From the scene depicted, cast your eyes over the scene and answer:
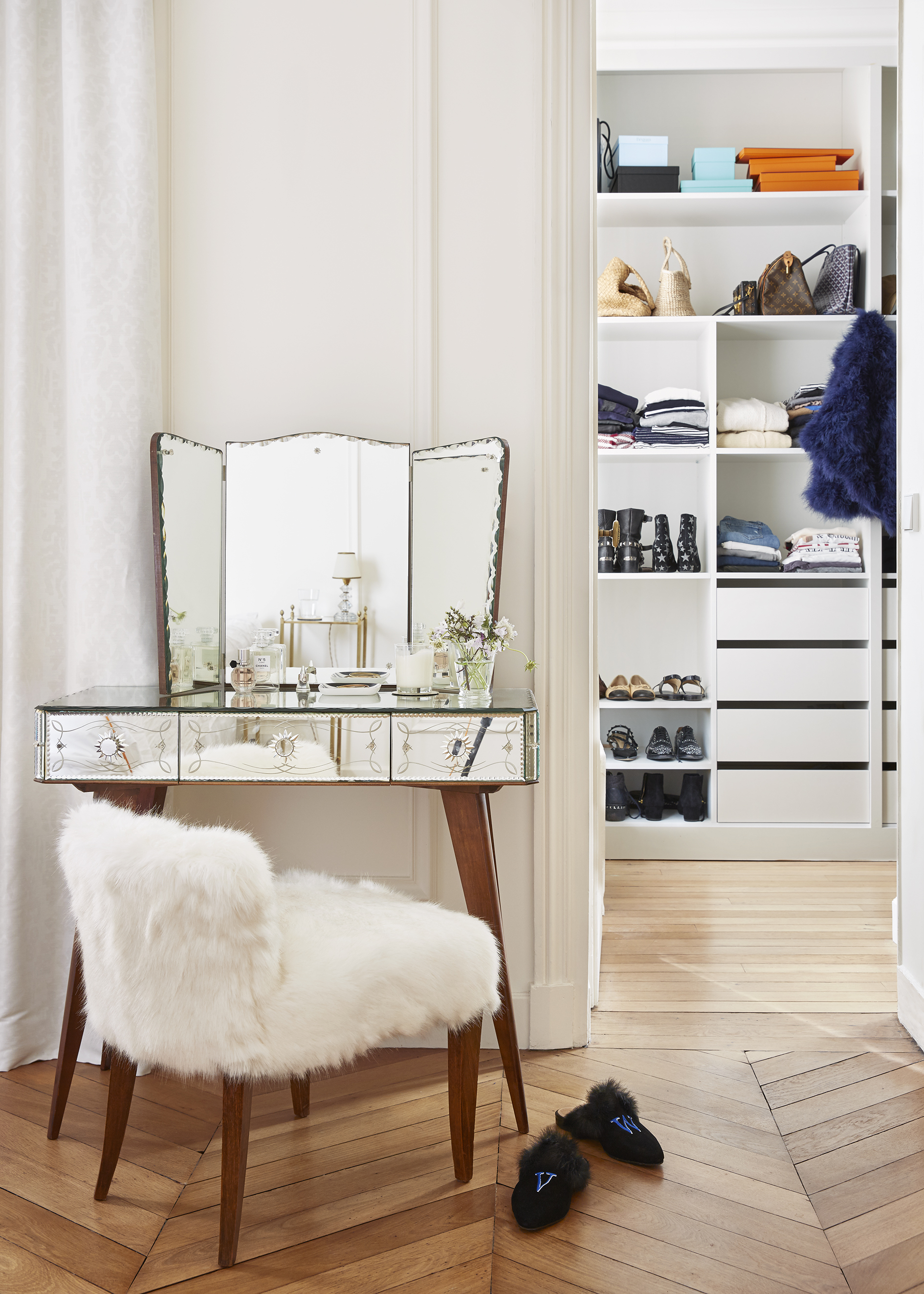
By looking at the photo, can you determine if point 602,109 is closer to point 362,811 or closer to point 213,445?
point 213,445

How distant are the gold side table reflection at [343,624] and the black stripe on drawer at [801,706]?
1957 millimetres

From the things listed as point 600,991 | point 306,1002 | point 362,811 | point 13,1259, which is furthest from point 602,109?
point 13,1259

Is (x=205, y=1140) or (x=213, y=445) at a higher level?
(x=213, y=445)

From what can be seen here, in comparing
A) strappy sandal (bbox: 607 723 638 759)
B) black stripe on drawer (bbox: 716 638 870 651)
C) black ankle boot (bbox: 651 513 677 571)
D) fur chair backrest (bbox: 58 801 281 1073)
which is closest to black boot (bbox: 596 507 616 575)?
black ankle boot (bbox: 651 513 677 571)

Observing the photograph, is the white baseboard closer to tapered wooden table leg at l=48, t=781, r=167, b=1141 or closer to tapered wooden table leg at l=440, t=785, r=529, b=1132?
tapered wooden table leg at l=440, t=785, r=529, b=1132

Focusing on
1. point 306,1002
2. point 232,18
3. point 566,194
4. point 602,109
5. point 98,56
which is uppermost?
point 602,109

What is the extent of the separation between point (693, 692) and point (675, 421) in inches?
41.8

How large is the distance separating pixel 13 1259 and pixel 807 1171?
1.31m

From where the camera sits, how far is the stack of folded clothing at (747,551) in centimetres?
353

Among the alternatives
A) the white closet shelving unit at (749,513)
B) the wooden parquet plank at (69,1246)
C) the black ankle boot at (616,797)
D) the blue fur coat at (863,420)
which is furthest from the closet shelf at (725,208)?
the wooden parquet plank at (69,1246)

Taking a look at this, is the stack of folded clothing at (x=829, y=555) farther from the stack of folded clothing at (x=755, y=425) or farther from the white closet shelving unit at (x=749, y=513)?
the stack of folded clothing at (x=755, y=425)

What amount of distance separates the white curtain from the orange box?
2.41 m

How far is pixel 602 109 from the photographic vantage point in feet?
12.2

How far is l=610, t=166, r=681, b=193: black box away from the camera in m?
3.47
